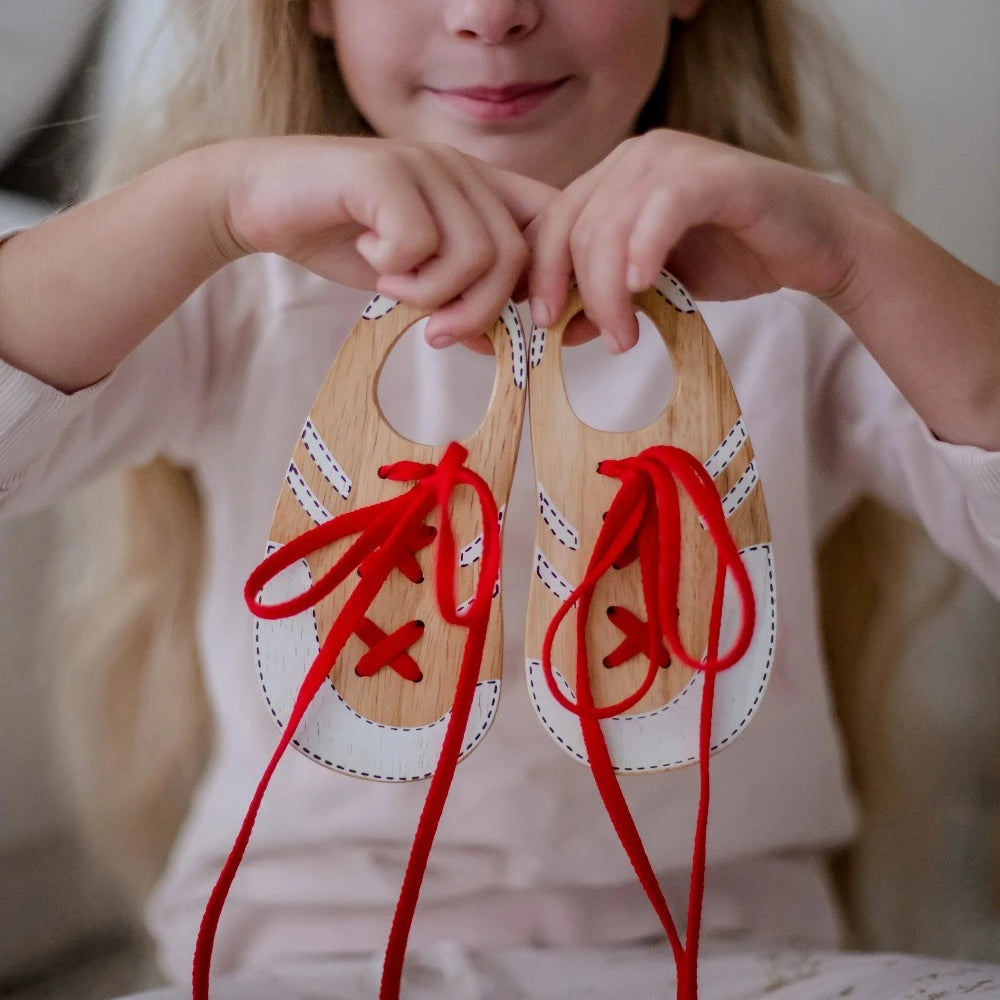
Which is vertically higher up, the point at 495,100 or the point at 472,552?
the point at 495,100

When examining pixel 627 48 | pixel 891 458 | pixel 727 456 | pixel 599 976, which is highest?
pixel 627 48

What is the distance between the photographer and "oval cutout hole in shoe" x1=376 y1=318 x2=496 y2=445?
0.70 meters

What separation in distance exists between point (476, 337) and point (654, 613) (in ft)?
0.43

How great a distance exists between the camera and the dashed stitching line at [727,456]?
1.47 ft

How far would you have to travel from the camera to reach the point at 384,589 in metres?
0.45

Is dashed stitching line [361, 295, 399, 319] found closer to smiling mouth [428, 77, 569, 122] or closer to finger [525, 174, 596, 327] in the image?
finger [525, 174, 596, 327]

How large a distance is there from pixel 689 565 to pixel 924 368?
16cm

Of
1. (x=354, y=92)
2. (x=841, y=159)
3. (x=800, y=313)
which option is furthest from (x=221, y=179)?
(x=841, y=159)

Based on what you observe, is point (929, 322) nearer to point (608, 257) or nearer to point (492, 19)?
point (608, 257)

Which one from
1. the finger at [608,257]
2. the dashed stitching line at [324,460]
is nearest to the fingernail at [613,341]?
the finger at [608,257]

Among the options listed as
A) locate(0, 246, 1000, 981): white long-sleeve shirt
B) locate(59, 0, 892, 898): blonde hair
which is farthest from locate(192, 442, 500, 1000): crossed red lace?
locate(59, 0, 892, 898): blonde hair

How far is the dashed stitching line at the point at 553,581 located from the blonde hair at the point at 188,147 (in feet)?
1.35

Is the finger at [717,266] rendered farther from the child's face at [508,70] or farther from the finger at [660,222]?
the child's face at [508,70]

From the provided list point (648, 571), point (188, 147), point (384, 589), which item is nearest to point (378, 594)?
point (384, 589)
